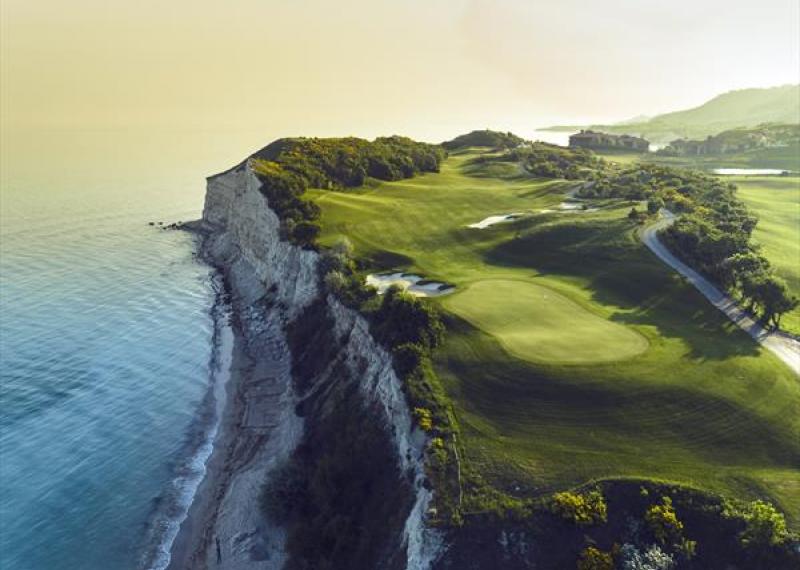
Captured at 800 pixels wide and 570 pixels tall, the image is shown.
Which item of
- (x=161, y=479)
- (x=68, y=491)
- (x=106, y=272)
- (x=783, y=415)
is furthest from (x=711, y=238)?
(x=106, y=272)

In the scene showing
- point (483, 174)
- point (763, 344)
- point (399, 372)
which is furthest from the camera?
point (483, 174)

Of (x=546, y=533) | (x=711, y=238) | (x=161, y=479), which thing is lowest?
(x=161, y=479)

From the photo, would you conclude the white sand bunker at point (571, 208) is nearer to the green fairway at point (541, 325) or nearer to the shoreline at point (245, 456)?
the green fairway at point (541, 325)

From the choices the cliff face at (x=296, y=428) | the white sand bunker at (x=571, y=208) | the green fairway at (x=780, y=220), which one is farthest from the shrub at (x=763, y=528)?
the white sand bunker at (x=571, y=208)

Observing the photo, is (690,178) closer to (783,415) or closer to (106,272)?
(783,415)

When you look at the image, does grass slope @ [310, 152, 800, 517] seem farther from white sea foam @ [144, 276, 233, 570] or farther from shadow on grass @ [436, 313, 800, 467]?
white sea foam @ [144, 276, 233, 570]

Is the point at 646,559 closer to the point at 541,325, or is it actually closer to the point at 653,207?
the point at 541,325
